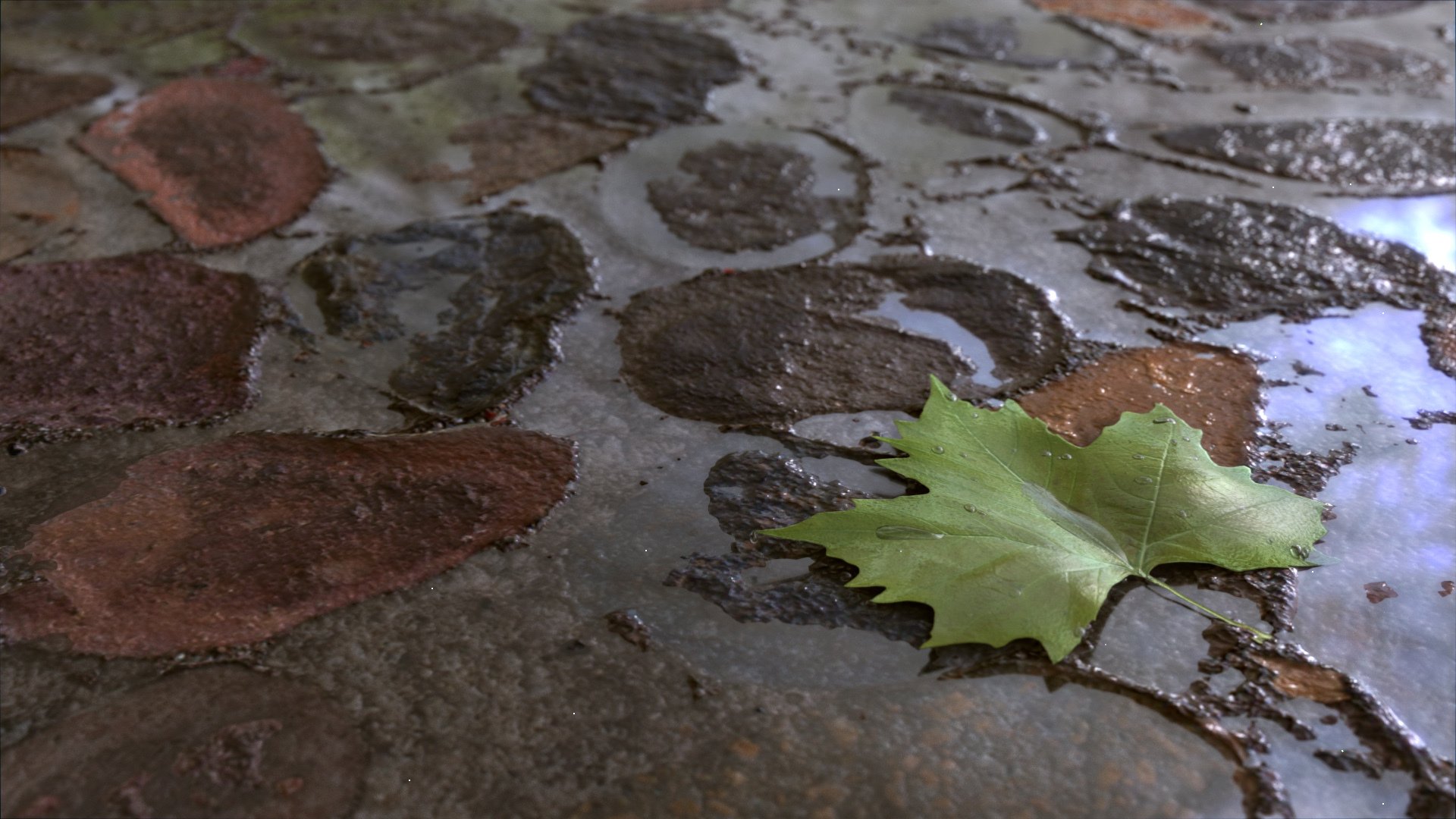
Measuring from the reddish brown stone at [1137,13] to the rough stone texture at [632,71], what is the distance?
3.67 feet

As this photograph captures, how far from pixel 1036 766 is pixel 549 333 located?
39.8 inches

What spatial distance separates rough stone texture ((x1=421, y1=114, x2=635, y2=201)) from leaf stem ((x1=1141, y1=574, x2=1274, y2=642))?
4.82 feet

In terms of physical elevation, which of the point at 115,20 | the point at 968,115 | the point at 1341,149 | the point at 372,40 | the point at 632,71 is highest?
the point at 1341,149

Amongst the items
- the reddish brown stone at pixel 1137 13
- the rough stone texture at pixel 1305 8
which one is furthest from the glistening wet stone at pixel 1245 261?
the rough stone texture at pixel 1305 8

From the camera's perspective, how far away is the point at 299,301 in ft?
6.13

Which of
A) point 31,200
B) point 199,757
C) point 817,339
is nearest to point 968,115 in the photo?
point 817,339

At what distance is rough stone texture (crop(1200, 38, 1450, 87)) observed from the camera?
294 centimetres

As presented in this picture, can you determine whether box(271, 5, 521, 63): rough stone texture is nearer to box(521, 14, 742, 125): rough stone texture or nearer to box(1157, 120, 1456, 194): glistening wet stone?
box(521, 14, 742, 125): rough stone texture

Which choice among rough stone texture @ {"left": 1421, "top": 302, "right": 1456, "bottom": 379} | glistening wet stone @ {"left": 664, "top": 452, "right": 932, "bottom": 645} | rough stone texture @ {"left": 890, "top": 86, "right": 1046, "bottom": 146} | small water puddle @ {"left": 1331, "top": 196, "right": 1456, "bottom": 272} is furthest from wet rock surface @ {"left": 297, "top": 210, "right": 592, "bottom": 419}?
small water puddle @ {"left": 1331, "top": 196, "right": 1456, "bottom": 272}

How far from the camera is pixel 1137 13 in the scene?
337cm

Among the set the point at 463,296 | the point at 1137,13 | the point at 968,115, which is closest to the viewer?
the point at 463,296

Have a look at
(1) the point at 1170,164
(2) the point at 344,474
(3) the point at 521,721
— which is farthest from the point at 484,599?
(1) the point at 1170,164

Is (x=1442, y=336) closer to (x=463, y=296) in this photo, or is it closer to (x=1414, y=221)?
(x=1414, y=221)

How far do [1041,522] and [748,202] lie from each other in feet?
3.57
